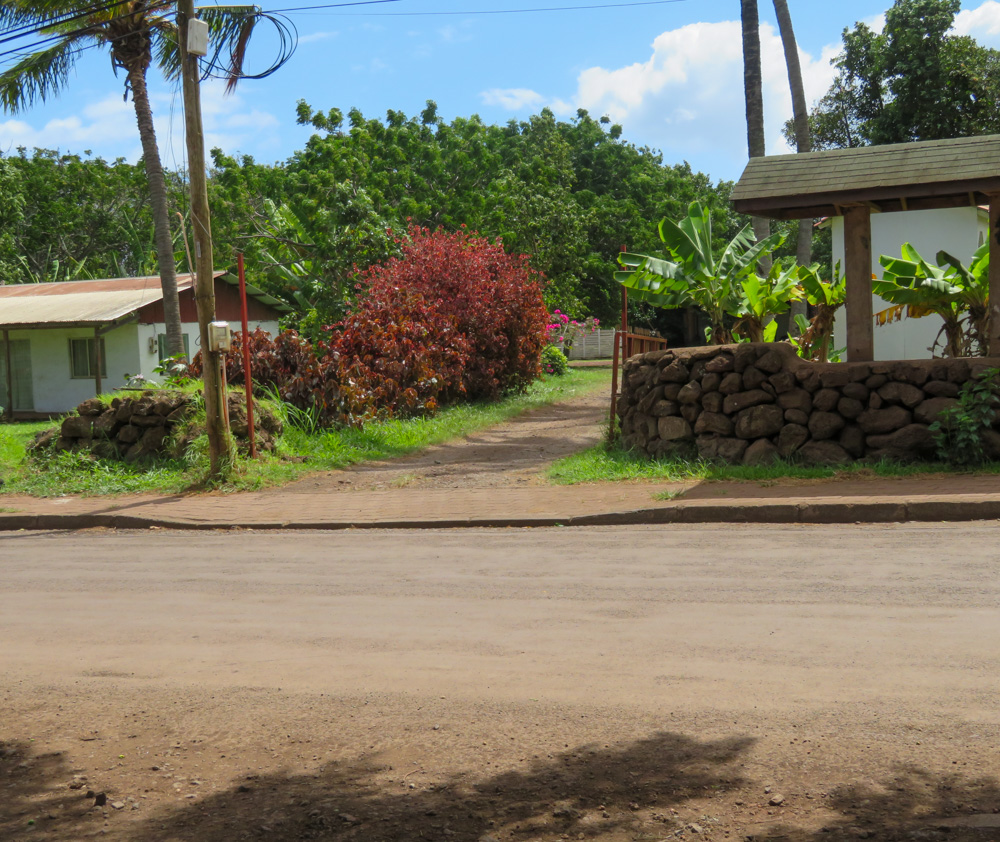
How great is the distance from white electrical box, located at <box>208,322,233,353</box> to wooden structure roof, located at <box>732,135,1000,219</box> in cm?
640

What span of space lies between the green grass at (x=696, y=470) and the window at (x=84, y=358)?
646 inches

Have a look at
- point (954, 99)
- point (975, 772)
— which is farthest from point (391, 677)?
point (954, 99)

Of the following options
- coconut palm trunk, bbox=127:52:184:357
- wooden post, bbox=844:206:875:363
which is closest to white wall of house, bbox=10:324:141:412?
coconut palm trunk, bbox=127:52:184:357

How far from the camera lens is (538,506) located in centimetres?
1096

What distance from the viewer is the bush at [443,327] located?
19203 millimetres

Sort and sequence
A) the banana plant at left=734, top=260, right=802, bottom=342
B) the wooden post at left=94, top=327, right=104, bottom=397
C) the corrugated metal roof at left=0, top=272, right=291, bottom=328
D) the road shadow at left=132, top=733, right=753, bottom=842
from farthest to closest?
the wooden post at left=94, top=327, right=104, bottom=397 < the corrugated metal roof at left=0, top=272, right=291, bottom=328 < the banana plant at left=734, top=260, right=802, bottom=342 < the road shadow at left=132, top=733, right=753, bottom=842

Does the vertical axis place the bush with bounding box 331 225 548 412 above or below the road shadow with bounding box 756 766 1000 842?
above

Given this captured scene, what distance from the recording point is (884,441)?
11.6m

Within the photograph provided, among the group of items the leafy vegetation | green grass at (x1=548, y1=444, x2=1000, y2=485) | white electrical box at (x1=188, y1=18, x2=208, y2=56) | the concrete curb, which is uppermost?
white electrical box at (x1=188, y1=18, x2=208, y2=56)

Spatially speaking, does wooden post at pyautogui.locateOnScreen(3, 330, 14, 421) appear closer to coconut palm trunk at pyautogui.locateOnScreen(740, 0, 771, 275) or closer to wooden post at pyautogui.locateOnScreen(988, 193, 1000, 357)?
coconut palm trunk at pyautogui.locateOnScreen(740, 0, 771, 275)

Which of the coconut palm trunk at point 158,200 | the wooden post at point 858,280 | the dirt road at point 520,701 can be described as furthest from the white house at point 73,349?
the dirt road at point 520,701

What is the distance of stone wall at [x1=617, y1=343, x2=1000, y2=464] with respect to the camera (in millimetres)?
11477

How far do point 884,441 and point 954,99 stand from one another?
1967 cm

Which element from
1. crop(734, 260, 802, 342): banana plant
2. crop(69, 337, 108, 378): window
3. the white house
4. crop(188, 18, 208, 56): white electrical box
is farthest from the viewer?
crop(69, 337, 108, 378): window
